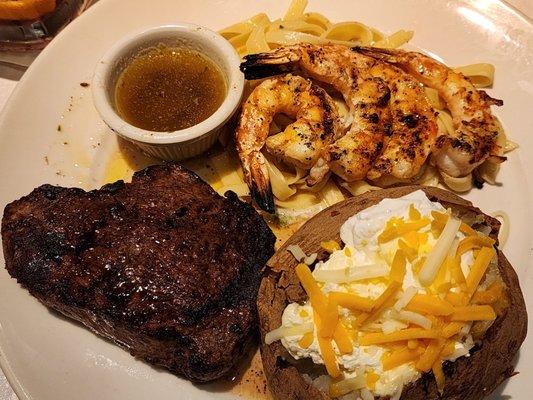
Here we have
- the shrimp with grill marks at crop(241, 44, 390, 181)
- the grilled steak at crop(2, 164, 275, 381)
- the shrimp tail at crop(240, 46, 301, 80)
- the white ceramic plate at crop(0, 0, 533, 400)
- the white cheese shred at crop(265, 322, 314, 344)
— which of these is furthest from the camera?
the shrimp tail at crop(240, 46, 301, 80)

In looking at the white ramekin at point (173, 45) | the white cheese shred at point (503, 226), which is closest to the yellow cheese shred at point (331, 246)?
the white ramekin at point (173, 45)

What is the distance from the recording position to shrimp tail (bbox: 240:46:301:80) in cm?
293

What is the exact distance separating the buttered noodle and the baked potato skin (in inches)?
21.6

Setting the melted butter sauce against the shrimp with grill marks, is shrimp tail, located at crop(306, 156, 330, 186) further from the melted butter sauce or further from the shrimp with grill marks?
the melted butter sauce

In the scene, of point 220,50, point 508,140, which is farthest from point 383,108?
point 220,50

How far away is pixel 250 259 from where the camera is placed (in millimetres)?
2463

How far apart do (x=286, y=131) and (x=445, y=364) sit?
4.48 feet

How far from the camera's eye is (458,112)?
9.65 ft

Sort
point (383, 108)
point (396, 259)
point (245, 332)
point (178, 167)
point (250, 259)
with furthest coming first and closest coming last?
point (383, 108), point (178, 167), point (250, 259), point (245, 332), point (396, 259)

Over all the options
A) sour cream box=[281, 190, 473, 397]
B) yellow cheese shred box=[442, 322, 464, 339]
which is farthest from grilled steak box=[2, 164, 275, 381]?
yellow cheese shred box=[442, 322, 464, 339]

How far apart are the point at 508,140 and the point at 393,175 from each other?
2.54ft

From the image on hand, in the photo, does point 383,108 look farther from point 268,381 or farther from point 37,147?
point 37,147

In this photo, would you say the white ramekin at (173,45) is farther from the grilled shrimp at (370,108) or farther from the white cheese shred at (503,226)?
Result: the white cheese shred at (503,226)

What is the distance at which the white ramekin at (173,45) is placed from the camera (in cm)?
275
